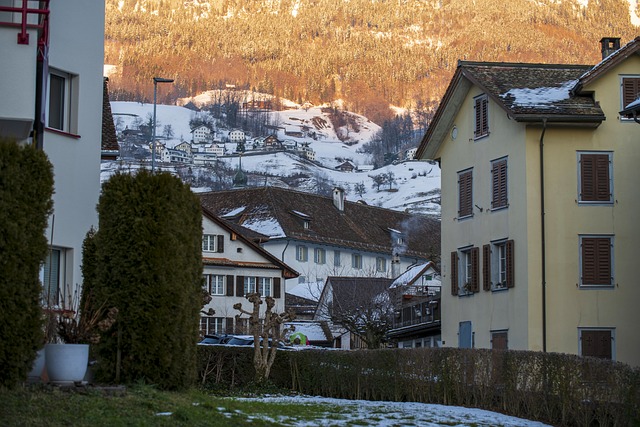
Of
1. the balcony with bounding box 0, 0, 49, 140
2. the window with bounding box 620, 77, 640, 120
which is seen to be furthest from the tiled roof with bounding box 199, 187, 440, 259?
the balcony with bounding box 0, 0, 49, 140

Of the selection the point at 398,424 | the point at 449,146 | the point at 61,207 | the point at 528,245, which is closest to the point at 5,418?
the point at 398,424

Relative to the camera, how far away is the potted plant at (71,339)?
16766 mm

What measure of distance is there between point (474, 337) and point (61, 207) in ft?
74.6

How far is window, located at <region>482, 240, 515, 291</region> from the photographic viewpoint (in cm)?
4088

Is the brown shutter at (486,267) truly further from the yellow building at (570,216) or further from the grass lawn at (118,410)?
the grass lawn at (118,410)

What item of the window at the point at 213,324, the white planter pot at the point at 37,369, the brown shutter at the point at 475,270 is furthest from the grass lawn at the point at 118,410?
the window at the point at 213,324

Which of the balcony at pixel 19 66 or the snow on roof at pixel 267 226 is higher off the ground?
the snow on roof at pixel 267 226

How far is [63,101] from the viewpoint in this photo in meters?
24.0

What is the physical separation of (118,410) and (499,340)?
26.9m

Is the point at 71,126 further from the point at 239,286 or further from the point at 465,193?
the point at 239,286

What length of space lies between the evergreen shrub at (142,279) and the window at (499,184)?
77.9 ft

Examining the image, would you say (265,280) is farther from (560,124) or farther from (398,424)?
(398,424)

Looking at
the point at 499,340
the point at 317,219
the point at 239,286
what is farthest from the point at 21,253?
the point at 317,219

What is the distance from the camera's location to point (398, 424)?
65.5 feet
